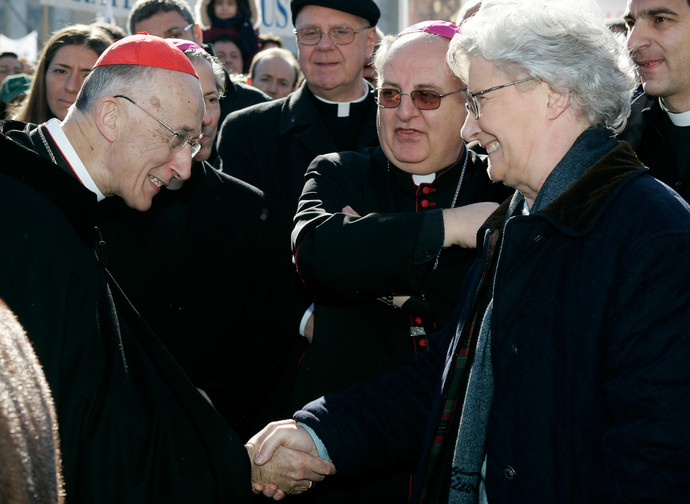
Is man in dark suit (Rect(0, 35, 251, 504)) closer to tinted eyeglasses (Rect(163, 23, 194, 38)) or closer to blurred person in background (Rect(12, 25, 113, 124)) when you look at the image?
blurred person in background (Rect(12, 25, 113, 124))

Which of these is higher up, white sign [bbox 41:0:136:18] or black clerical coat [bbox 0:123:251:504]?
white sign [bbox 41:0:136:18]

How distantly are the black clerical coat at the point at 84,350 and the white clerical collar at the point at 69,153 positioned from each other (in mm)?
669

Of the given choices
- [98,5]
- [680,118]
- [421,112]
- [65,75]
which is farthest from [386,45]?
[98,5]

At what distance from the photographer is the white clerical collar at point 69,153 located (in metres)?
3.00

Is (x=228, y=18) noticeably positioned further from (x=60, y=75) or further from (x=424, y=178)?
(x=424, y=178)

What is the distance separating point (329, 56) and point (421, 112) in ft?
5.30

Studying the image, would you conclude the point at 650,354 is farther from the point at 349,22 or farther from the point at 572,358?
the point at 349,22

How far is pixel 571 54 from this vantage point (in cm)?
247

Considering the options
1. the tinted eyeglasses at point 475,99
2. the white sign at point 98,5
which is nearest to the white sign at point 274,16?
the white sign at point 98,5

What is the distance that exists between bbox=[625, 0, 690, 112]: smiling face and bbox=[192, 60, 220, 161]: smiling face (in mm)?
2177

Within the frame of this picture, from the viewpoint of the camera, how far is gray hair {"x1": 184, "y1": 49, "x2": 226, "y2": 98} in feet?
14.1

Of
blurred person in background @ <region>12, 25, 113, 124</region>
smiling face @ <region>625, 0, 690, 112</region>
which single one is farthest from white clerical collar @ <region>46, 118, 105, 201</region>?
smiling face @ <region>625, 0, 690, 112</region>

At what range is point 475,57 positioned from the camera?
2684 millimetres

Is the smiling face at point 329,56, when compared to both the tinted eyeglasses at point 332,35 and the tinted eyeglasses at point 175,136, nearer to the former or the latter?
the tinted eyeglasses at point 332,35
